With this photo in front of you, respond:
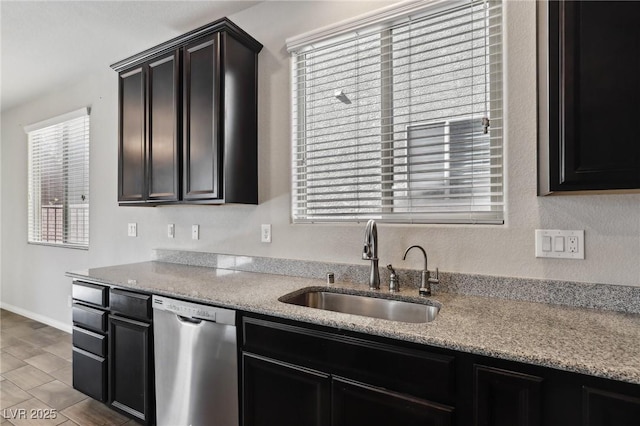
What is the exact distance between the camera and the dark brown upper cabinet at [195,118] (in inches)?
81.1

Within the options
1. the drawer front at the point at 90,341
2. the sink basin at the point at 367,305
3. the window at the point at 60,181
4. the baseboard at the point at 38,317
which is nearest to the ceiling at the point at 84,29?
the window at the point at 60,181

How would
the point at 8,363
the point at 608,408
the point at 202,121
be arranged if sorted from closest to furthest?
the point at 608,408 → the point at 202,121 → the point at 8,363

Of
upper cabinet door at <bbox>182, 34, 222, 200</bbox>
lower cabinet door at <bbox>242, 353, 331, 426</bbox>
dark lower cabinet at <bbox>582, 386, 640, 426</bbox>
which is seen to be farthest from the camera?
upper cabinet door at <bbox>182, 34, 222, 200</bbox>

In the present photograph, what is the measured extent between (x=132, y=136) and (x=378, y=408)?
242 centimetres

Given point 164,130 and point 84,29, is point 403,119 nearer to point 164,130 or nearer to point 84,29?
point 164,130

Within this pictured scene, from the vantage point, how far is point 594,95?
112 cm

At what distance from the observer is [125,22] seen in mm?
2488

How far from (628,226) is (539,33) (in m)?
0.92

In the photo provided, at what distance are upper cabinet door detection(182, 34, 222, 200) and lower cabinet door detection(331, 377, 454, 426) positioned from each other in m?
1.32

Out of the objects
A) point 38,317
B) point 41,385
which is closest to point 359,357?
point 41,385

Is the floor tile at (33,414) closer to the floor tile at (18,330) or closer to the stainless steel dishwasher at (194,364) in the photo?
the stainless steel dishwasher at (194,364)

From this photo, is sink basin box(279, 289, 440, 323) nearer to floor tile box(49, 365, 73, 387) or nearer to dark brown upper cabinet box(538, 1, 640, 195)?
dark brown upper cabinet box(538, 1, 640, 195)

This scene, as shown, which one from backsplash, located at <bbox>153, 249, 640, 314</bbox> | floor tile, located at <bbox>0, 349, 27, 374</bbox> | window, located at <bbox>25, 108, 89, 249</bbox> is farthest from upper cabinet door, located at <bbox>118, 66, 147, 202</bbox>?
A: floor tile, located at <bbox>0, 349, 27, 374</bbox>

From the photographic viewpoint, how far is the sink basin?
1587mm
